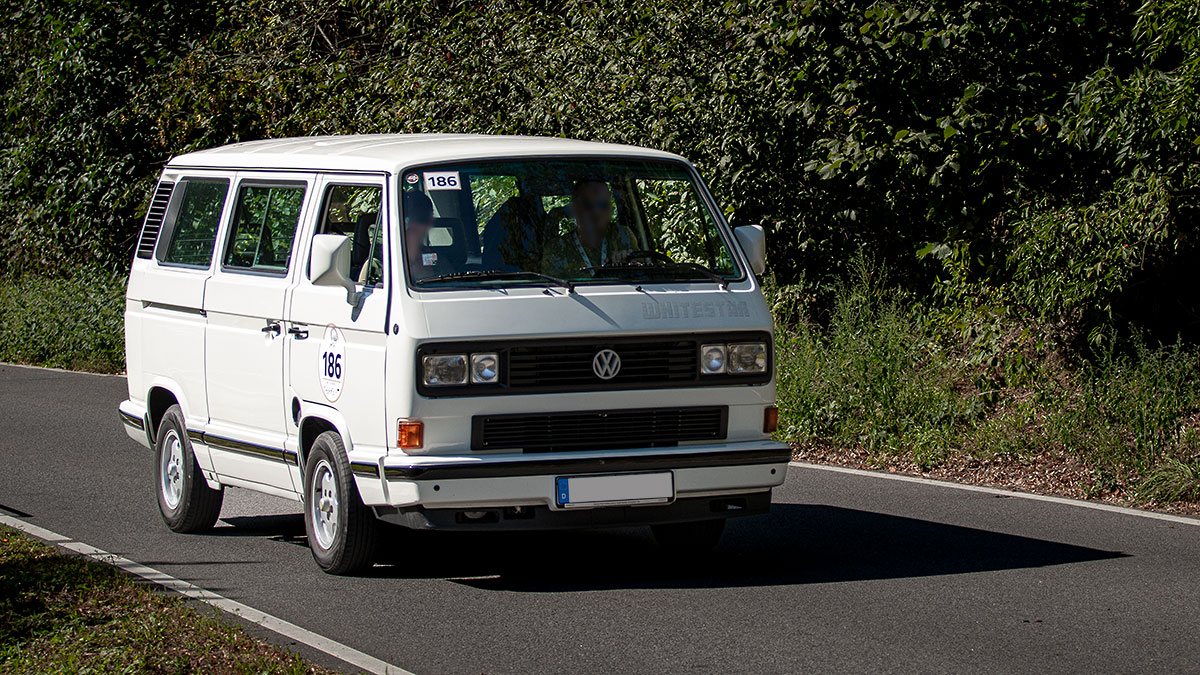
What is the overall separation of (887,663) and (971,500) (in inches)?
168

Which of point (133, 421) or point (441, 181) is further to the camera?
point (133, 421)

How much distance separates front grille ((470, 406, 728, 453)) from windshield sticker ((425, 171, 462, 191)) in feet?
4.14

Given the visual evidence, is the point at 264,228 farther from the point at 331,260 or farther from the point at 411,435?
the point at 411,435

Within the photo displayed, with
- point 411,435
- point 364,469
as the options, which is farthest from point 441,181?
point 364,469

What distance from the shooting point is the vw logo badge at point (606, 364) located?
7770 mm

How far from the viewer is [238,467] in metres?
9.25

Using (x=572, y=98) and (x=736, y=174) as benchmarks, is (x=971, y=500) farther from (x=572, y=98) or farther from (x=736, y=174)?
(x=572, y=98)

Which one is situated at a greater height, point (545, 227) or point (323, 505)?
point (545, 227)

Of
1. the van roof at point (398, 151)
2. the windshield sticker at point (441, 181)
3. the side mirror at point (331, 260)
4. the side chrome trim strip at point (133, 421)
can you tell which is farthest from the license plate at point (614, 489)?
the side chrome trim strip at point (133, 421)

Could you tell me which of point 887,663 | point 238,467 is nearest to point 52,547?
point 238,467

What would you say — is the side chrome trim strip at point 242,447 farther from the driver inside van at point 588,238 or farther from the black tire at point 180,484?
the driver inside van at point 588,238

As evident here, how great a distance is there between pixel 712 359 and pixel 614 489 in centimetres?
81

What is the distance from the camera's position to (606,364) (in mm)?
7785

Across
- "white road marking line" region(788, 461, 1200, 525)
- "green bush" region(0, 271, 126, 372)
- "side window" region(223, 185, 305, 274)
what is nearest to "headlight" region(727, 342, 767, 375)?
"side window" region(223, 185, 305, 274)
